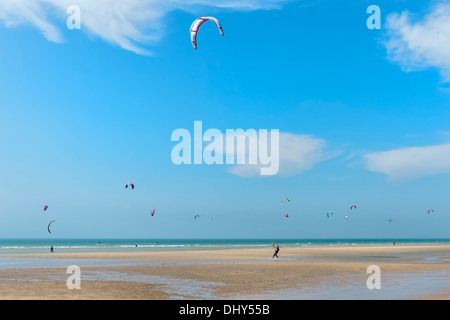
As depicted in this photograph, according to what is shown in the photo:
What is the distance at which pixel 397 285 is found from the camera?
19625 mm

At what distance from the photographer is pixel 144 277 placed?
78.4 feet

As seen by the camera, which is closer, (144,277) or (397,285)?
(397,285)
